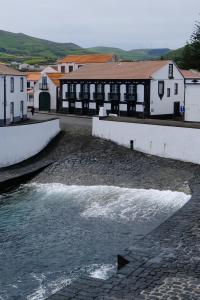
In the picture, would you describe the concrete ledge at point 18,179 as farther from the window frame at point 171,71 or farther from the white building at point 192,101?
the window frame at point 171,71

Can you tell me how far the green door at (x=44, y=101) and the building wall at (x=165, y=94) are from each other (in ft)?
50.9

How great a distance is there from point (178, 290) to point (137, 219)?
8659 millimetres

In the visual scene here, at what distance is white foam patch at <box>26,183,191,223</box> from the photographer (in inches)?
938

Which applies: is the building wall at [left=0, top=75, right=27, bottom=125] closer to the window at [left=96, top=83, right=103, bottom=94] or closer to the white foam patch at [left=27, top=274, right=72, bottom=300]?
the window at [left=96, top=83, right=103, bottom=94]

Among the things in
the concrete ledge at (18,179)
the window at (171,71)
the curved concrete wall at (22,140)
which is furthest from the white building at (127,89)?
the concrete ledge at (18,179)

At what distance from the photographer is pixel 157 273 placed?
15.5m

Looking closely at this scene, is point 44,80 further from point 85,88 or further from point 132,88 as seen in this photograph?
point 132,88

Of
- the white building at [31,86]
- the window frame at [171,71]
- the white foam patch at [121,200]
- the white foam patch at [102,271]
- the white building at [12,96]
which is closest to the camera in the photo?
the white foam patch at [102,271]

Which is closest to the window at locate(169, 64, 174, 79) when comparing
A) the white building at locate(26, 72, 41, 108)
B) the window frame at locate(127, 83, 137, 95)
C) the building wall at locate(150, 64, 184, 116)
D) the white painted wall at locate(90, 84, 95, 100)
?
the building wall at locate(150, 64, 184, 116)

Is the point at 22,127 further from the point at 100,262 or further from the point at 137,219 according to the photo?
the point at 100,262

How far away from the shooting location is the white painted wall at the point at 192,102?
39.2 metres

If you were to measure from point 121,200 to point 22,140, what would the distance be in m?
11.2

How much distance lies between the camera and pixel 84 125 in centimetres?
4141

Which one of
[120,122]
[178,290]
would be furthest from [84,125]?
[178,290]
